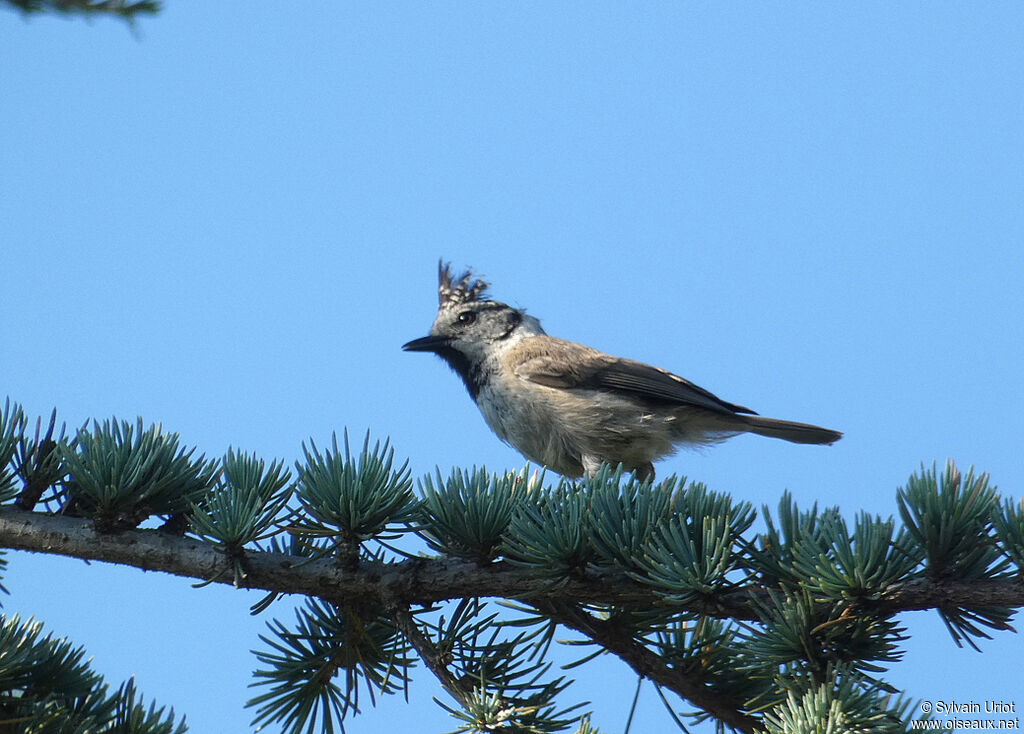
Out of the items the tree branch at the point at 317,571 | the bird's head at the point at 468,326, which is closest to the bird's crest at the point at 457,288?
the bird's head at the point at 468,326

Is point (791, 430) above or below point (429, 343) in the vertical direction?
below

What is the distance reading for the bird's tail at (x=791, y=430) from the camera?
6498mm

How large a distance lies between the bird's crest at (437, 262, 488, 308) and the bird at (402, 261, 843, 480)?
0.62m

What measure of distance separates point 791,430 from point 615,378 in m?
1.25

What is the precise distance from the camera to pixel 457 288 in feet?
25.0

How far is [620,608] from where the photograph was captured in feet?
8.80

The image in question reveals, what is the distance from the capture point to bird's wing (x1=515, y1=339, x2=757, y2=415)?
246 inches

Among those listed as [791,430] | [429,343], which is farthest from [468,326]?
[791,430]

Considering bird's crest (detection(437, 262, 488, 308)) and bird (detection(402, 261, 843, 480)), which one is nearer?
bird (detection(402, 261, 843, 480))

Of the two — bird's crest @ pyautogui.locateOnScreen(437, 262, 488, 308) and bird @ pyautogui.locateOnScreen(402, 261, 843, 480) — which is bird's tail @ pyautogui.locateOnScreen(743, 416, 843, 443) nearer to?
bird @ pyautogui.locateOnScreen(402, 261, 843, 480)

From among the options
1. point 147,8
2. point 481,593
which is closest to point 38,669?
point 481,593

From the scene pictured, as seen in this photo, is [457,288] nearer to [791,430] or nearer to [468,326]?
[468,326]

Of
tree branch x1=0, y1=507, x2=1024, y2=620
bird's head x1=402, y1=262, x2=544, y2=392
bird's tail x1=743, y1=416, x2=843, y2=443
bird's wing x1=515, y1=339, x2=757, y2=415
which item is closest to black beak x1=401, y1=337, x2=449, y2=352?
bird's head x1=402, y1=262, x2=544, y2=392

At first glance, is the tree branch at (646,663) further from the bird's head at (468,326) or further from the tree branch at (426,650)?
the bird's head at (468,326)
